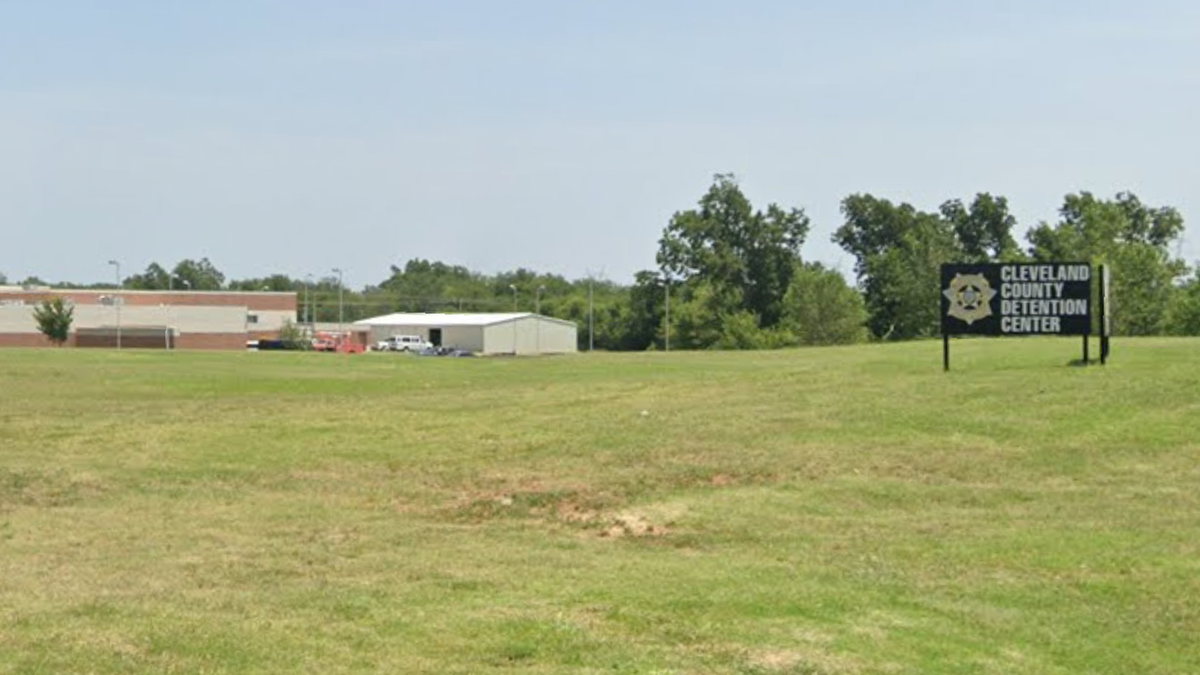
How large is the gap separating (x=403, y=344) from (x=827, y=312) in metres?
34.6

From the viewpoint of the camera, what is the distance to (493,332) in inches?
5374

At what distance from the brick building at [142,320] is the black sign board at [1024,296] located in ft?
318

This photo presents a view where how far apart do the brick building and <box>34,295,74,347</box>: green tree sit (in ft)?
9.21

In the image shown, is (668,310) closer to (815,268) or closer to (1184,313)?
(815,268)

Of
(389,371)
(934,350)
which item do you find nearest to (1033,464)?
(934,350)

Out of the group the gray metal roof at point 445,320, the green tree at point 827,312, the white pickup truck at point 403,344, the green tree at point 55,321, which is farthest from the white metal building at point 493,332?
the green tree at point 55,321

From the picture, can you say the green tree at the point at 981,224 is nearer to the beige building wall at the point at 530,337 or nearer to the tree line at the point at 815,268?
the tree line at the point at 815,268

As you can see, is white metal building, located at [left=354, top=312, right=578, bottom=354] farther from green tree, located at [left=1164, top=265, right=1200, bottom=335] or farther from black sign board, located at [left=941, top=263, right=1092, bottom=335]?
black sign board, located at [left=941, top=263, right=1092, bottom=335]

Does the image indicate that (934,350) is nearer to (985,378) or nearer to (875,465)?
(985,378)

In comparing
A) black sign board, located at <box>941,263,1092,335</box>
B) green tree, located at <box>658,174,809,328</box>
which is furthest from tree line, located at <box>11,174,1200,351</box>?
black sign board, located at <box>941,263,1092,335</box>

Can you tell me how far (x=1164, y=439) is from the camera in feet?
83.4

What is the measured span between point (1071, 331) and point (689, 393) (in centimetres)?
805

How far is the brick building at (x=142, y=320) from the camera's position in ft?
420

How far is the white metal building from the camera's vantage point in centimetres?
13650
